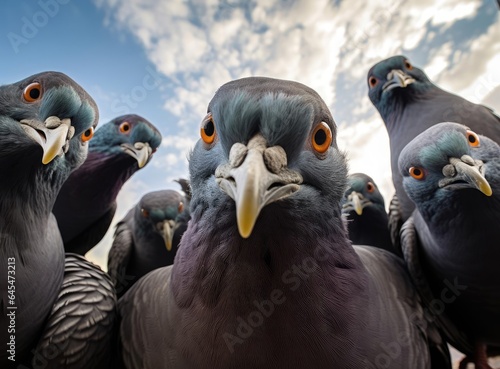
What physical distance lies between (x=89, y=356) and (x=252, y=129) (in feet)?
5.59

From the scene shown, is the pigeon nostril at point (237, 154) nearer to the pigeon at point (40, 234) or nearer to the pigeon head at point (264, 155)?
the pigeon head at point (264, 155)

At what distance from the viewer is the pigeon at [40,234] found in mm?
1731

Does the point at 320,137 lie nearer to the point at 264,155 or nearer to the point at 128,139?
the point at 264,155

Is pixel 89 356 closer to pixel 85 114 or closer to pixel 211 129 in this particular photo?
pixel 85 114

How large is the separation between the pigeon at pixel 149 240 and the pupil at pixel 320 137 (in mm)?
2668

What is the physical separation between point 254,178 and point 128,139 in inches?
129

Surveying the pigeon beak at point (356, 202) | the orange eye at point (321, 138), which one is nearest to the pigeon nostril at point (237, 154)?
the orange eye at point (321, 138)

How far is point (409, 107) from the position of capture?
3.61 meters

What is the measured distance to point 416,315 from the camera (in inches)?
80.6

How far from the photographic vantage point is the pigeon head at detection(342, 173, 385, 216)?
3.66 m

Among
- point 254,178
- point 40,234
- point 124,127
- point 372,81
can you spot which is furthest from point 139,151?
point 254,178

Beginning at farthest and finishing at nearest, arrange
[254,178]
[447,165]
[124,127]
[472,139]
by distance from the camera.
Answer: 1. [124,127]
2. [472,139]
3. [447,165]
4. [254,178]

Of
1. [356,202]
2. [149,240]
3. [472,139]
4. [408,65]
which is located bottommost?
[149,240]

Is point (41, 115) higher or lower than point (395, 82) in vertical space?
lower
